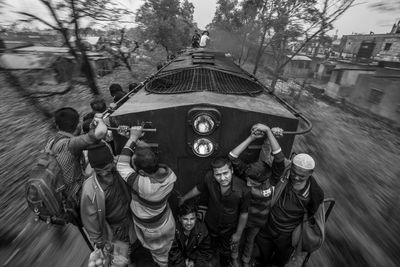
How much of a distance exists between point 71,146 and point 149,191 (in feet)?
3.24

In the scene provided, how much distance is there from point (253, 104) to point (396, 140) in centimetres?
1097

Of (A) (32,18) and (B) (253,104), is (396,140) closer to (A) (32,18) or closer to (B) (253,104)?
(B) (253,104)

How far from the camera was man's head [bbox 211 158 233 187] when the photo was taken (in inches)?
79.0

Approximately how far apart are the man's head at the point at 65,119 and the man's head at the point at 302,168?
93.6 inches

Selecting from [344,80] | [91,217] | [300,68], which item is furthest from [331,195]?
[300,68]

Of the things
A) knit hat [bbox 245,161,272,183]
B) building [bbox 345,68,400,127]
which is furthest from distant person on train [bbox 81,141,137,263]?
building [bbox 345,68,400,127]

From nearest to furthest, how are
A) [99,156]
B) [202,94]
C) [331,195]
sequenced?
[99,156] → [202,94] → [331,195]

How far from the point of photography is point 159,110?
2.17m

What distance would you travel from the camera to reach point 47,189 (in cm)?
197

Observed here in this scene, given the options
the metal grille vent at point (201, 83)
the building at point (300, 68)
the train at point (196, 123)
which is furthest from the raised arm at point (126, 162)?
the building at point (300, 68)

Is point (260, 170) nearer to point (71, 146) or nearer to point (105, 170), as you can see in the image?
point (105, 170)

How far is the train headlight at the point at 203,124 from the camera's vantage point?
216cm

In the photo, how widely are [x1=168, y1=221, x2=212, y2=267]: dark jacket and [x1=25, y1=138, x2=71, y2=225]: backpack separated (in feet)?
4.17

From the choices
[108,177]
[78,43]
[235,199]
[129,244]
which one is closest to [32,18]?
[78,43]
